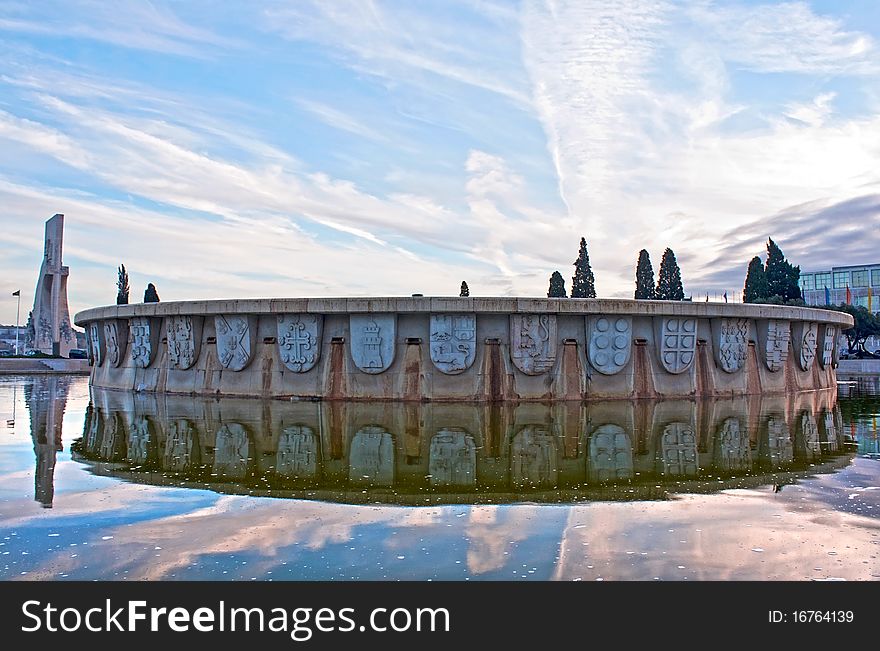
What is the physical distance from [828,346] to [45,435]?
2006cm

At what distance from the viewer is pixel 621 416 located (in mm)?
13047

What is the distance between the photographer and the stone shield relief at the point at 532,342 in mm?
15305

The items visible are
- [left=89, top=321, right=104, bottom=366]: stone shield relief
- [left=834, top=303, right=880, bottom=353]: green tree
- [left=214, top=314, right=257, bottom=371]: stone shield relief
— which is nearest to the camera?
[left=214, top=314, right=257, bottom=371]: stone shield relief

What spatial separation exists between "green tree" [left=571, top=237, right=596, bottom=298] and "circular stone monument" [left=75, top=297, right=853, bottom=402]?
3244 centimetres

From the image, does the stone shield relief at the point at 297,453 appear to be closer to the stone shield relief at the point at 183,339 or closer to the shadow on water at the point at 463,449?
the shadow on water at the point at 463,449

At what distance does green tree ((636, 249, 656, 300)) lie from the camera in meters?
52.1

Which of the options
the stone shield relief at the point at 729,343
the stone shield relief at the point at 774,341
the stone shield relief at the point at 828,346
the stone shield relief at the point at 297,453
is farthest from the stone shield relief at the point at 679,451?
the stone shield relief at the point at 828,346

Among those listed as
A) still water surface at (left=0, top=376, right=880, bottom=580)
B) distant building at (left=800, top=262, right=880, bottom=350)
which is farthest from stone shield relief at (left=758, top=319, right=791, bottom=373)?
distant building at (left=800, top=262, right=880, bottom=350)

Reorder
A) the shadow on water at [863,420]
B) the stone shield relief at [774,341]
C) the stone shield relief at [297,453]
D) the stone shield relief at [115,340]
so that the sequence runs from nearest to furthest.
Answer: the stone shield relief at [297,453], the shadow on water at [863,420], the stone shield relief at [774,341], the stone shield relief at [115,340]

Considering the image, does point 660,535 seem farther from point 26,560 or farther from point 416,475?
point 26,560

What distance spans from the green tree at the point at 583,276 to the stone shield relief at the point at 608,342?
3462cm

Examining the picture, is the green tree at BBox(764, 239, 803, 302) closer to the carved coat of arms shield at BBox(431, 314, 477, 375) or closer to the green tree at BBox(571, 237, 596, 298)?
the green tree at BBox(571, 237, 596, 298)

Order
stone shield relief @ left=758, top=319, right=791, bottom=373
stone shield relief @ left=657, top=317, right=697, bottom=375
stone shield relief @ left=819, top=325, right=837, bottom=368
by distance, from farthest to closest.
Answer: stone shield relief @ left=819, top=325, right=837, bottom=368, stone shield relief @ left=758, top=319, right=791, bottom=373, stone shield relief @ left=657, top=317, right=697, bottom=375
